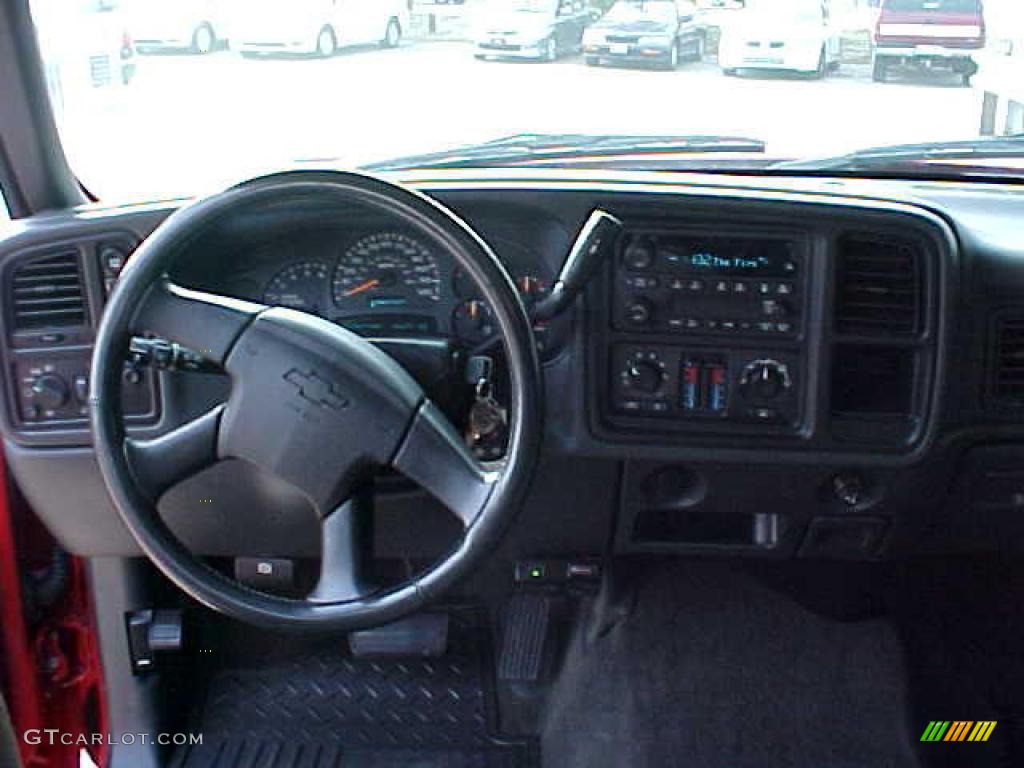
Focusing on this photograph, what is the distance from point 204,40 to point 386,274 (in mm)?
753

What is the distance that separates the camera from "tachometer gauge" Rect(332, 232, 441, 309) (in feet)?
7.18

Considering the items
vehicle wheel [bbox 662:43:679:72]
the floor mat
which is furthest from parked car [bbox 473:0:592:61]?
the floor mat

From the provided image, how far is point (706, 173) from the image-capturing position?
2439 mm

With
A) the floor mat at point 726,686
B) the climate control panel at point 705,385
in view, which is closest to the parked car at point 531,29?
the climate control panel at point 705,385

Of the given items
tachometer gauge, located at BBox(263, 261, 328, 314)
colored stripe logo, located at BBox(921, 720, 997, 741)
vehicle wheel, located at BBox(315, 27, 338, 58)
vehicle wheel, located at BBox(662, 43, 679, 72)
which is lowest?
colored stripe logo, located at BBox(921, 720, 997, 741)

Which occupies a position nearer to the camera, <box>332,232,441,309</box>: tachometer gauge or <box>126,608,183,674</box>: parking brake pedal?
<box>332,232,441,309</box>: tachometer gauge

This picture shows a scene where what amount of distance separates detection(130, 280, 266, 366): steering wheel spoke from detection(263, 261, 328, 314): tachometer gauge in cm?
39

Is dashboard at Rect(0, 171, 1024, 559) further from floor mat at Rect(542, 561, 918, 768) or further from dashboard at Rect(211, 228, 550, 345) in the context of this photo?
floor mat at Rect(542, 561, 918, 768)

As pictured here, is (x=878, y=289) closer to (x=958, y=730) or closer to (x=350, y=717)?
(x=958, y=730)

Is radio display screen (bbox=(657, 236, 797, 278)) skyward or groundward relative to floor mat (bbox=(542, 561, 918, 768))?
skyward

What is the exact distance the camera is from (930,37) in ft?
8.79

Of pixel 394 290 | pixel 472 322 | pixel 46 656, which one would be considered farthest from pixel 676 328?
pixel 46 656

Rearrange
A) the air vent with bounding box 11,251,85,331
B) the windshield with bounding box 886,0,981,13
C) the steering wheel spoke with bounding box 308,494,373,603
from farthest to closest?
the windshield with bounding box 886,0,981,13 → the air vent with bounding box 11,251,85,331 → the steering wheel spoke with bounding box 308,494,373,603

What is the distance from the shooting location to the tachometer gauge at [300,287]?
2.22 m
